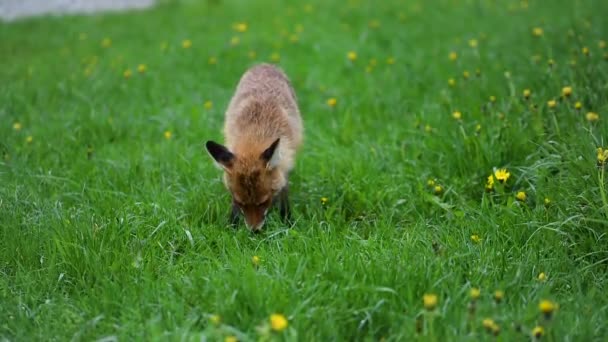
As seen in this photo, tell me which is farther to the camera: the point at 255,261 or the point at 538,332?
the point at 255,261

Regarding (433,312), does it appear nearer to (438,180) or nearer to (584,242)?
(584,242)

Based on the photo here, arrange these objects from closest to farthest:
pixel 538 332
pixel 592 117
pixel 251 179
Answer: pixel 538 332 → pixel 251 179 → pixel 592 117

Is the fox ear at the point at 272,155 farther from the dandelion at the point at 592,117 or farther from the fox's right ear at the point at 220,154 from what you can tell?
the dandelion at the point at 592,117

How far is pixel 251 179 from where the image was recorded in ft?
14.8

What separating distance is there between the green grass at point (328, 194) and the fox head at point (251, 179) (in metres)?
0.16

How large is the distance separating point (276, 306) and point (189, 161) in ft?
8.91

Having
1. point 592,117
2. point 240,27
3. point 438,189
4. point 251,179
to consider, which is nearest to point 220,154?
point 251,179

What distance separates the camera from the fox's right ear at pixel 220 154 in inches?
176

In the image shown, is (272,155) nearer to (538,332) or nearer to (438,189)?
(438,189)

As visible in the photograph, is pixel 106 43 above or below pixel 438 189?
above

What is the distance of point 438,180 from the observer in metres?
5.14

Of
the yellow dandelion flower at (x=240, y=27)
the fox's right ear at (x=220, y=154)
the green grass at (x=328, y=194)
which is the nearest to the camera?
the green grass at (x=328, y=194)

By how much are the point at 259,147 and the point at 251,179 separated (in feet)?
1.42

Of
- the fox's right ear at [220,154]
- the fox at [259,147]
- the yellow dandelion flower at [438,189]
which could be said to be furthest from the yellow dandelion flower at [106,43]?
the yellow dandelion flower at [438,189]
